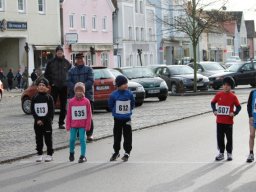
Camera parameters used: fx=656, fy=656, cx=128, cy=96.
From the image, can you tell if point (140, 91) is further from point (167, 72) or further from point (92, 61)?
point (92, 61)

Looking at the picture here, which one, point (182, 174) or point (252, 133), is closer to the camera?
point (182, 174)

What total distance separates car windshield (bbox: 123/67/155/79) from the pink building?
2660 cm

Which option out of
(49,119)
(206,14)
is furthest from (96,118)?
(206,14)

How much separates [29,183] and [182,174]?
7.16 feet

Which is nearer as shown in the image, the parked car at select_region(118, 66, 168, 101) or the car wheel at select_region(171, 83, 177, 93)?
the parked car at select_region(118, 66, 168, 101)

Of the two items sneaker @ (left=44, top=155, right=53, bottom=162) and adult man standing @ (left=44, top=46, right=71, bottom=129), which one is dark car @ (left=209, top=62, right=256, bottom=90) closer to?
adult man standing @ (left=44, top=46, right=71, bottom=129)

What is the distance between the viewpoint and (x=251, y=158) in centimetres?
1038

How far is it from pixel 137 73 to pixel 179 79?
16.0 ft

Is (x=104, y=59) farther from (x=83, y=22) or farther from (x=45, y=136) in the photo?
(x=45, y=136)

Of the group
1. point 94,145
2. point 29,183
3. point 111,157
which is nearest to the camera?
point 29,183

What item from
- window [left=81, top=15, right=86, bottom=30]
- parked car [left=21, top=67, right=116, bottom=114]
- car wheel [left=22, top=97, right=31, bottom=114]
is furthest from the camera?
window [left=81, top=15, right=86, bottom=30]

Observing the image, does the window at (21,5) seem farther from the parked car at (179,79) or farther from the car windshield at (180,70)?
the car windshield at (180,70)

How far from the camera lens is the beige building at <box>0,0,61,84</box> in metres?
49.2

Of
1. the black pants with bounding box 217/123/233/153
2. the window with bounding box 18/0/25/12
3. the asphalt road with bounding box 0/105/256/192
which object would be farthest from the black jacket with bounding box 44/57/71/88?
the window with bounding box 18/0/25/12
